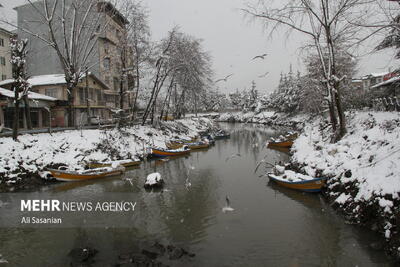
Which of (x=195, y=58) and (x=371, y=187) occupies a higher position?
(x=195, y=58)

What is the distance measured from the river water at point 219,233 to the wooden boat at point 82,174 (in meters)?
1.25

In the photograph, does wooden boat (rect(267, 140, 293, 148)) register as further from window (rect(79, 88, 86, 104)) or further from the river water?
window (rect(79, 88, 86, 104))

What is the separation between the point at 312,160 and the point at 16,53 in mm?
21694

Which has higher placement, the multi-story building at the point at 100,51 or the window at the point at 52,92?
the multi-story building at the point at 100,51

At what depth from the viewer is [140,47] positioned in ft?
89.7

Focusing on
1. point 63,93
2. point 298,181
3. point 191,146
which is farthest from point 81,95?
point 298,181

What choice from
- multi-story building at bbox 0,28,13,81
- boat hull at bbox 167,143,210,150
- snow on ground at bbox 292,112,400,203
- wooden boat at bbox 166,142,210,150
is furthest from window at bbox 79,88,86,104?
snow on ground at bbox 292,112,400,203

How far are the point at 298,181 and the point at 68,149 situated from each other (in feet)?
56.2

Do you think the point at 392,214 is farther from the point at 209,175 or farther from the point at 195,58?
the point at 195,58

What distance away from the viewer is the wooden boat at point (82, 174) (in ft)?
51.9

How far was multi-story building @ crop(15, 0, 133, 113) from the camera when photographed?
26.4 meters

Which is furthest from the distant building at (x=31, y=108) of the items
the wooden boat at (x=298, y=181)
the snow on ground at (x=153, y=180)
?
the wooden boat at (x=298, y=181)

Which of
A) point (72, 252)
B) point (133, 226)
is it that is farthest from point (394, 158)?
point (72, 252)

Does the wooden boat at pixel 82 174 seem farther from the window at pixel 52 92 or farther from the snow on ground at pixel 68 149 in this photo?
the window at pixel 52 92
